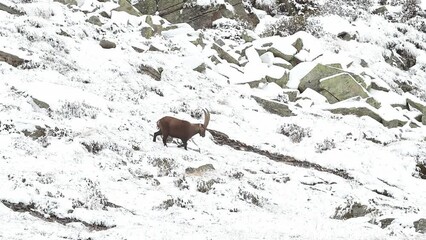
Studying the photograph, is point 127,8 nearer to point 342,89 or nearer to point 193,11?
point 193,11

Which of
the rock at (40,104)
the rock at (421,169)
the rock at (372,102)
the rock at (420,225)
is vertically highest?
the rock at (40,104)

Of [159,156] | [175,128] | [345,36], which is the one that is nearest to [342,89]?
[345,36]

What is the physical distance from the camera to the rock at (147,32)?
19953 mm

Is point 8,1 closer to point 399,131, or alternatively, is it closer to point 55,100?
point 55,100

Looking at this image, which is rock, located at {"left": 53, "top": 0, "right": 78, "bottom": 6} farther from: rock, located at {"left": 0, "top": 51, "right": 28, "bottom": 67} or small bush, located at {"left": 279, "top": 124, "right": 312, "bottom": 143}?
small bush, located at {"left": 279, "top": 124, "right": 312, "bottom": 143}

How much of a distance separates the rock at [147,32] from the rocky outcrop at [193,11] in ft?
11.5

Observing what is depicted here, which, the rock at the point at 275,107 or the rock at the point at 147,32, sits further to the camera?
the rock at the point at 147,32

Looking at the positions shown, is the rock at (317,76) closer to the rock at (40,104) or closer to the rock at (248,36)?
the rock at (248,36)

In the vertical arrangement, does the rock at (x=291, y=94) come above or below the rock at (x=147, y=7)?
below

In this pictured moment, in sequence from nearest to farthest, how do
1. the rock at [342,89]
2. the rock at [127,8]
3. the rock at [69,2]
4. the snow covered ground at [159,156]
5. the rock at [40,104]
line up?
1. the snow covered ground at [159,156]
2. the rock at [40,104]
3. the rock at [342,89]
4. the rock at [69,2]
5. the rock at [127,8]

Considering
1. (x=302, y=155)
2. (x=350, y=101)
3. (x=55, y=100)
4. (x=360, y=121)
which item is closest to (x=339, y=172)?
(x=302, y=155)

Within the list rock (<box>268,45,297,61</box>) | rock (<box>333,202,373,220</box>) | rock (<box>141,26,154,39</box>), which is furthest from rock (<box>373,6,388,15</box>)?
rock (<box>333,202,373,220</box>)

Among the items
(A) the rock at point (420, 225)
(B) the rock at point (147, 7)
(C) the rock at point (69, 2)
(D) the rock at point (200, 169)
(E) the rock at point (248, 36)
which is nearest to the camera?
(A) the rock at point (420, 225)

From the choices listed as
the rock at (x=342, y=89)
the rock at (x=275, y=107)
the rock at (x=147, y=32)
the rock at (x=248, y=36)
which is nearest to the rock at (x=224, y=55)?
the rock at (x=248, y=36)
